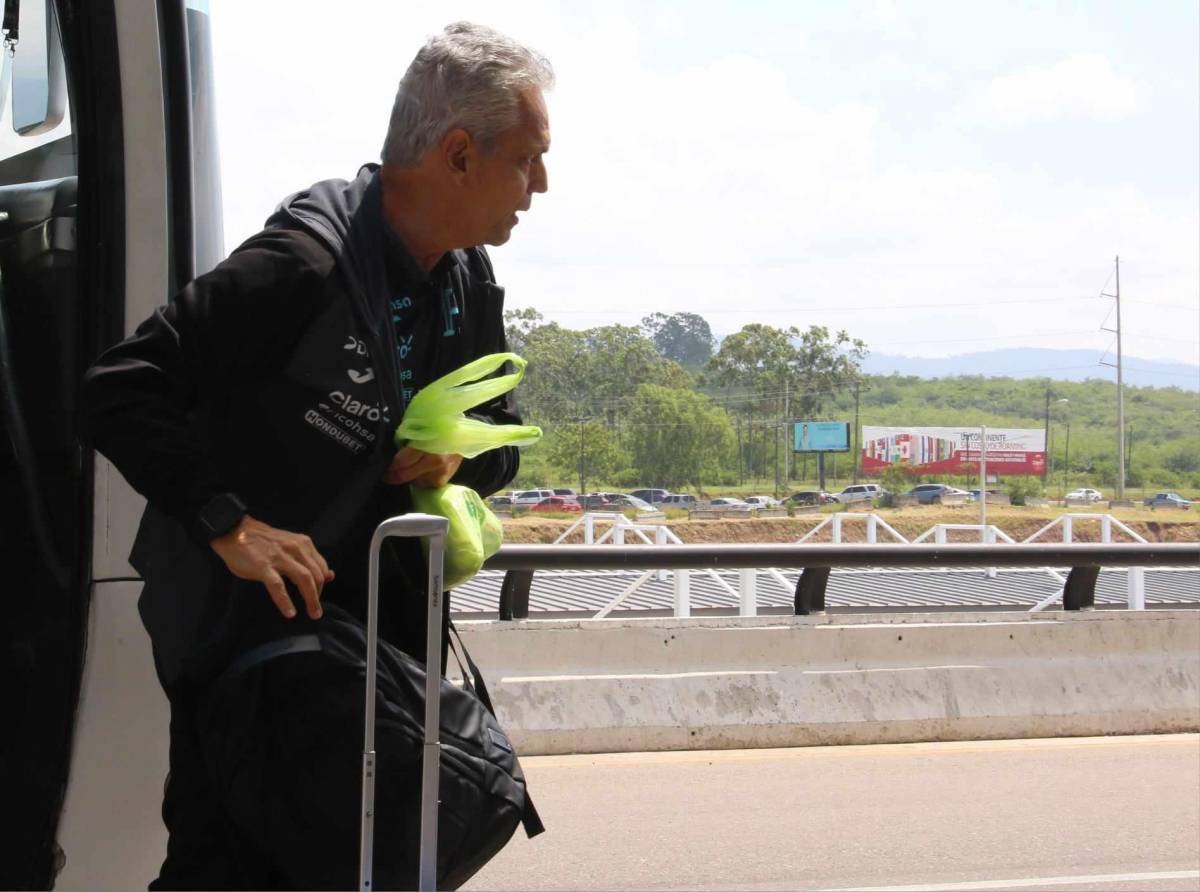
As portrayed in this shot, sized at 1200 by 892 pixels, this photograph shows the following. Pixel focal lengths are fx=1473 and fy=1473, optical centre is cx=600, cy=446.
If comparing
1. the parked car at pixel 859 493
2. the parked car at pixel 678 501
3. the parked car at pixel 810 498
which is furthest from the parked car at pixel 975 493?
the parked car at pixel 678 501

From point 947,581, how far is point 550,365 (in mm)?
47957

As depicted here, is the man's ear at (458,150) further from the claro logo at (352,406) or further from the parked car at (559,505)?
the parked car at (559,505)

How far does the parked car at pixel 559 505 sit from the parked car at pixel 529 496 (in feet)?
0.84

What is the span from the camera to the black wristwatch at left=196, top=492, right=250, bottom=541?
6.31 ft

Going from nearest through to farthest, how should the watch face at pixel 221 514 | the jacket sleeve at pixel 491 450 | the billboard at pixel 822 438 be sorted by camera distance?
1. the watch face at pixel 221 514
2. the jacket sleeve at pixel 491 450
3. the billboard at pixel 822 438

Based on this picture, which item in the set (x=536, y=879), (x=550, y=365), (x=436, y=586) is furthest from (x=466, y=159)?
Answer: (x=550, y=365)

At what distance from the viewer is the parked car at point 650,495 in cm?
8306

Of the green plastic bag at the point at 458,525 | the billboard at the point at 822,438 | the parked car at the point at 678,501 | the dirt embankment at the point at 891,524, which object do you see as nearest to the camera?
the green plastic bag at the point at 458,525

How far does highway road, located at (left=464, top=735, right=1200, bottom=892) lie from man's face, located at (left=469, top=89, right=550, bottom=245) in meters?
3.37

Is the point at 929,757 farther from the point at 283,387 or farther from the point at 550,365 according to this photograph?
the point at 550,365

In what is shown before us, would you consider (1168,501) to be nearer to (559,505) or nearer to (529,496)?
(559,505)

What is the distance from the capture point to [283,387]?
205 centimetres

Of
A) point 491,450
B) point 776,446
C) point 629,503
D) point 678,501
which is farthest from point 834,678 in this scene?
point 776,446

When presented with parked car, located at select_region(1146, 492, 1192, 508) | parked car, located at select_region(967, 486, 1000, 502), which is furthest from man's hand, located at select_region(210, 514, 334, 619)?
parked car, located at select_region(1146, 492, 1192, 508)
